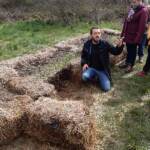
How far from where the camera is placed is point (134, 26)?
9.34 m

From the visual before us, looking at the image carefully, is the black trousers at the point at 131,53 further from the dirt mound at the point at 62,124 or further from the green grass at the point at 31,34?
the dirt mound at the point at 62,124

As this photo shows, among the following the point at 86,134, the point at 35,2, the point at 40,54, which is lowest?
the point at 35,2

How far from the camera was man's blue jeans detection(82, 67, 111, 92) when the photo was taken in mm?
8703

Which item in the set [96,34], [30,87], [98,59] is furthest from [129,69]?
[30,87]

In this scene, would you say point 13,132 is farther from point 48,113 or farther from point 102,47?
point 102,47

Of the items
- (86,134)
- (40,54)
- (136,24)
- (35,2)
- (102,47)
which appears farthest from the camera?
(35,2)

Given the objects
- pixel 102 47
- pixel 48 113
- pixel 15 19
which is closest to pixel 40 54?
pixel 102 47

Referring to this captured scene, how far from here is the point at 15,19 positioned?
52.5ft

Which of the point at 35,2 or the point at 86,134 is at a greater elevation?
the point at 86,134

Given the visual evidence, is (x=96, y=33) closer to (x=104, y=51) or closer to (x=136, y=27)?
(x=104, y=51)

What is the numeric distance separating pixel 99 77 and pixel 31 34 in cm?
480

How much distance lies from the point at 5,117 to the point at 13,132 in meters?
0.27

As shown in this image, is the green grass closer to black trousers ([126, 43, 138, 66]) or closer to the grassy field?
the grassy field

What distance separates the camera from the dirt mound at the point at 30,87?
770 centimetres
